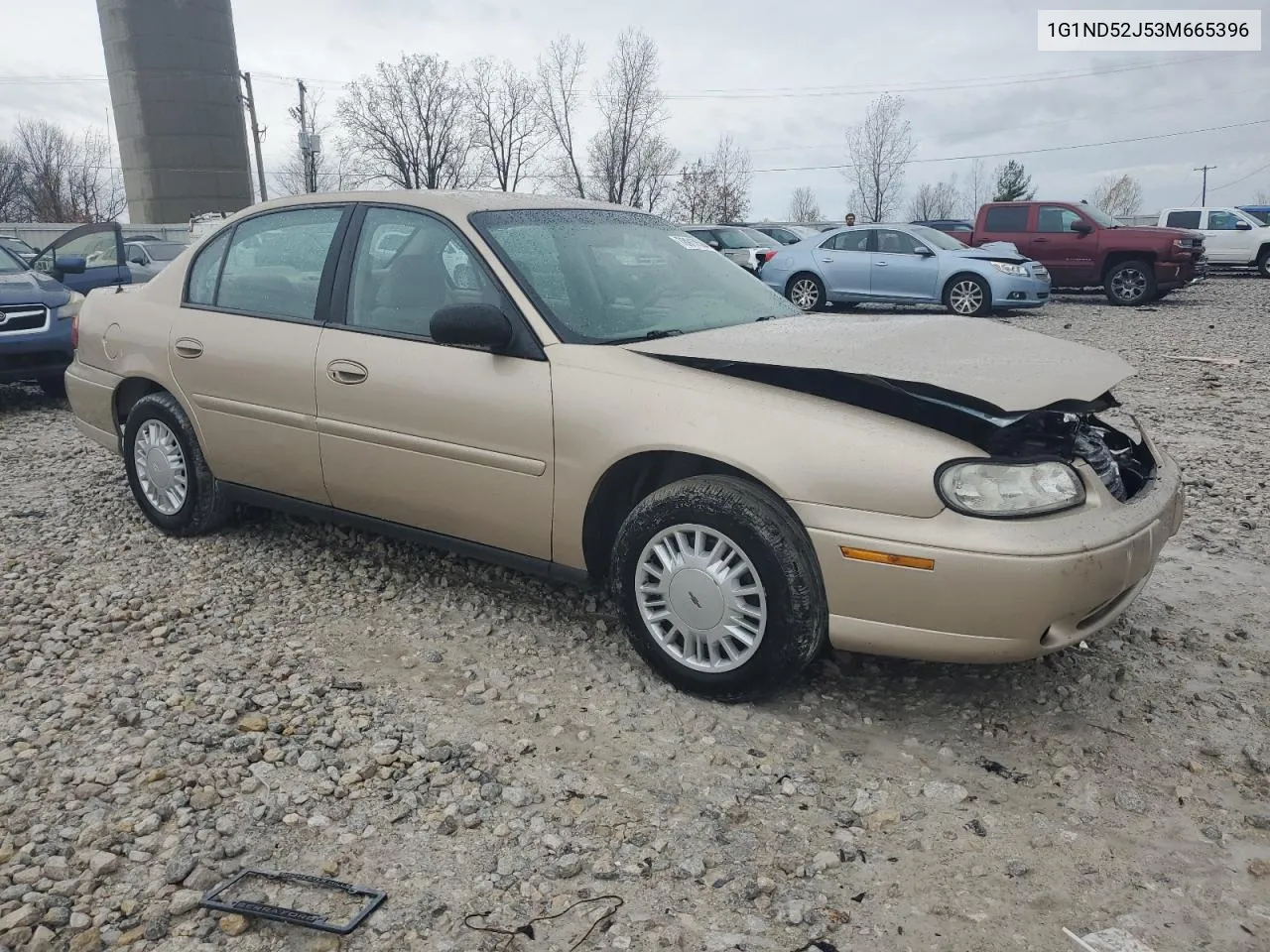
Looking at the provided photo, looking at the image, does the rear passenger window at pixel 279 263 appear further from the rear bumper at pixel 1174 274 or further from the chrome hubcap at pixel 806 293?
the rear bumper at pixel 1174 274

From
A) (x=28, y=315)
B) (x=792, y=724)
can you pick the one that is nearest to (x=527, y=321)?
(x=792, y=724)

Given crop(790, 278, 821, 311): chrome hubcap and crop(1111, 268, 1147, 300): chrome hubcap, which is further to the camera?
crop(1111, 268, 1147, 300): chrome hubcap

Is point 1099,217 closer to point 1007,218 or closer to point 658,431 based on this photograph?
point 1007,218

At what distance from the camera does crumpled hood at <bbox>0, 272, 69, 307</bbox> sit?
8047 millimetres

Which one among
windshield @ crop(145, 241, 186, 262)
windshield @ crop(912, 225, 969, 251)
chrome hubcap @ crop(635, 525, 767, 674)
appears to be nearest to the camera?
chrome hubcap @ crop(635, 525, 767, 674)

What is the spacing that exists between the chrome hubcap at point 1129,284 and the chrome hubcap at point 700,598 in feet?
53.2

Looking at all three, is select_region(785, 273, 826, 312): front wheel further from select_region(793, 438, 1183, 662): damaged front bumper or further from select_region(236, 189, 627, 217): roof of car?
select_region(793, 438, 1183, 662): damaged front bumper

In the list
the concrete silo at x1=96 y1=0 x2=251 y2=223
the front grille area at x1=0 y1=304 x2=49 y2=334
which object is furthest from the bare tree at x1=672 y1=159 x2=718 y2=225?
the front grille area at x1=0 y1=304 x2=49 y2=334

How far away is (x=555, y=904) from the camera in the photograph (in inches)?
89.0

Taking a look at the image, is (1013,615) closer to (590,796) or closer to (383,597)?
(590,796)

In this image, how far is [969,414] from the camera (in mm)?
2871

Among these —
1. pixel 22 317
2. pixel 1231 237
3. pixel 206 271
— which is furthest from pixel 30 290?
pixel 1231 237

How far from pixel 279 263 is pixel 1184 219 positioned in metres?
25.0

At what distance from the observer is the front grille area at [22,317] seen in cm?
795
